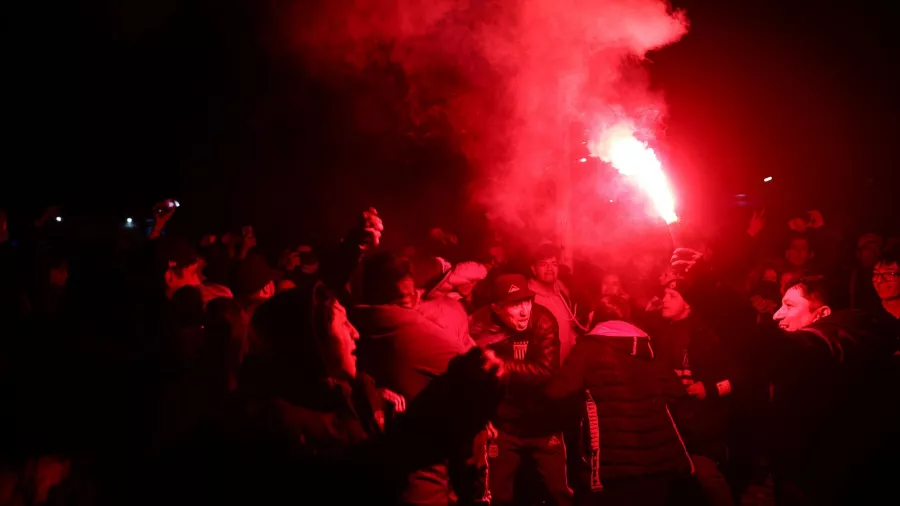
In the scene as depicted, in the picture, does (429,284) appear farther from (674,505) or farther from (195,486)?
(674,505)

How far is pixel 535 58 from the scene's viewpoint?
25.2ft

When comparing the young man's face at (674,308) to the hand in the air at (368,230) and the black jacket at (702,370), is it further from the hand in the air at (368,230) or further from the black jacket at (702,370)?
the hand in the air at (368,230)

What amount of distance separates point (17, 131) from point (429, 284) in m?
12.9

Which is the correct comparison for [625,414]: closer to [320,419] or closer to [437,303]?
[437,303]

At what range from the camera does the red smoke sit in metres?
7.27

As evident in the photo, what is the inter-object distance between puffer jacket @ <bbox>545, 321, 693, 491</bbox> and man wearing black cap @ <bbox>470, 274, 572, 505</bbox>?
17.1 inches

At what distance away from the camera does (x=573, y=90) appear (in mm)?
7582

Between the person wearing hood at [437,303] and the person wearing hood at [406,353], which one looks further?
the person wearing hood at [437,303]

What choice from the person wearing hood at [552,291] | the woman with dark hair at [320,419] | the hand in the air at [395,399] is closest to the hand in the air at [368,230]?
the woman with dark hair at [320,419]

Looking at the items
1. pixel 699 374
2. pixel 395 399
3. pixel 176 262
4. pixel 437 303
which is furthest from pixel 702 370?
pixel 176 262

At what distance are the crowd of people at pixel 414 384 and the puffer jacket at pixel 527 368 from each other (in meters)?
0.02

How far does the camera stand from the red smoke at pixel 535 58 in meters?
7.27

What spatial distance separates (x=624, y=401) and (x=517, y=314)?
4.34 feet

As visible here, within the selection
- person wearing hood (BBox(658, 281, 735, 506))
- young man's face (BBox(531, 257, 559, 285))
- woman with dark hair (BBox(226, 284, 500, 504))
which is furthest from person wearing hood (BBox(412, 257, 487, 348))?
woman with dark hair (BBox(226, 284, 500, 504))
